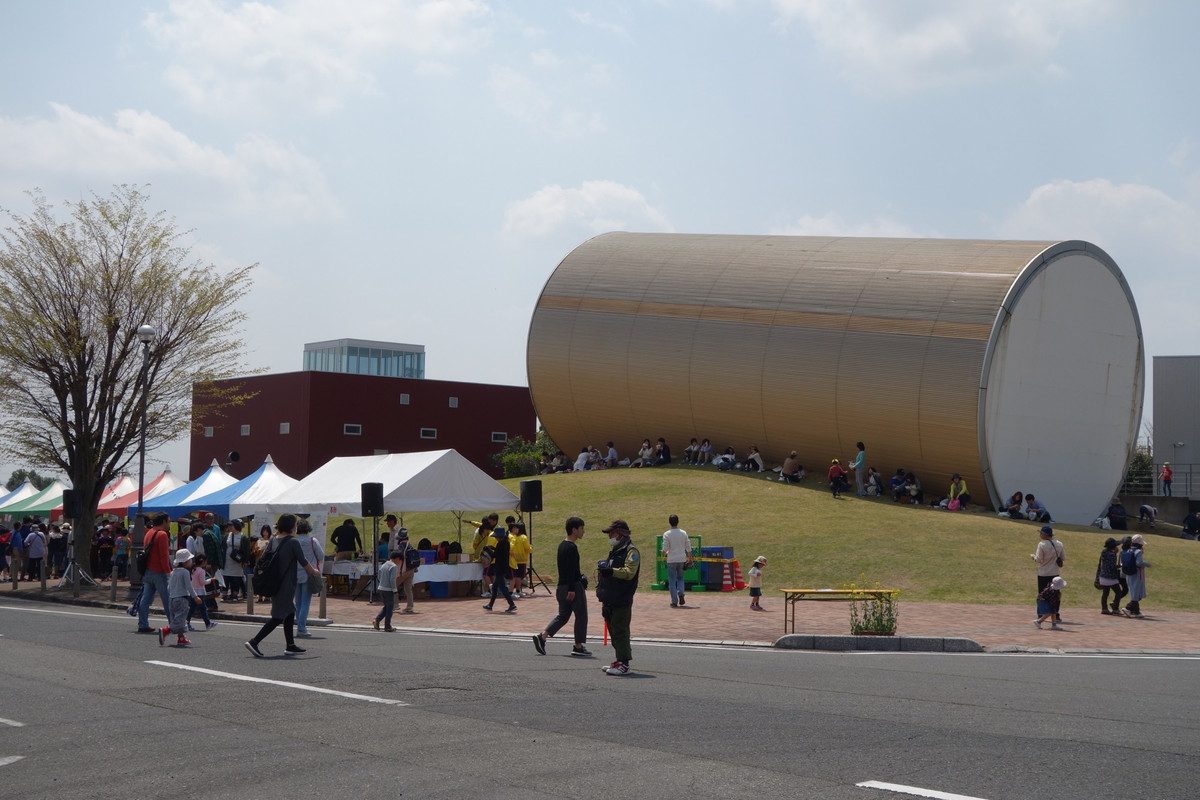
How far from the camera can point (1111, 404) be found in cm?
3778

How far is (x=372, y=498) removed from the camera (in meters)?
20.9

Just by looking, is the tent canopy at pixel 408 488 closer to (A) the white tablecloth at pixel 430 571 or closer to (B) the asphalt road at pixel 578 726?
(A) the white tablecloth at pixel 430 571

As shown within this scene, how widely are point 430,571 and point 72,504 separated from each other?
29.1ft

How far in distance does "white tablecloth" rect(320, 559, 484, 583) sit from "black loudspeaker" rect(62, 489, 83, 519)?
608cm

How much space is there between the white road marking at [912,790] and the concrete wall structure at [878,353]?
27.9 meters

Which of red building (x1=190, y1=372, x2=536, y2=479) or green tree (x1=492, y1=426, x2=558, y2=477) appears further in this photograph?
red building (x1=190, y1=372, x2=536, y2=479)

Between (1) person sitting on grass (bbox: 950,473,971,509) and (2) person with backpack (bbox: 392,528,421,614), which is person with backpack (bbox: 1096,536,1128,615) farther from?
(1) person sitting on grass (bbox: 950,473,971,509)

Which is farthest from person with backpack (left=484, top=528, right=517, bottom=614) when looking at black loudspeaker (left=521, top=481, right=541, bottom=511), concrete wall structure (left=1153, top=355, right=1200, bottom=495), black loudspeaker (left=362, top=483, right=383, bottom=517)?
concrete wall structure (left=1153, top=355, right=1200, bottom=495)

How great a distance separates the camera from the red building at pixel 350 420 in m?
47.7

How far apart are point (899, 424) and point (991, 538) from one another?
7692 millimetres

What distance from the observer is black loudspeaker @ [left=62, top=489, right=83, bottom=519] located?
2602 centimetres

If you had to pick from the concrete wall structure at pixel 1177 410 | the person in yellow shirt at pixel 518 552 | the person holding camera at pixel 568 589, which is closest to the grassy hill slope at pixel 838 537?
the person in yellow shirt at pixel 518 552

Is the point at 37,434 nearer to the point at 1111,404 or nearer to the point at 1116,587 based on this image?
the point at 1116,587

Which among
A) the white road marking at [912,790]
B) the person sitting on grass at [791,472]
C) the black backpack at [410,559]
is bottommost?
the white road marking at [912,790]
